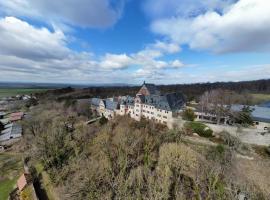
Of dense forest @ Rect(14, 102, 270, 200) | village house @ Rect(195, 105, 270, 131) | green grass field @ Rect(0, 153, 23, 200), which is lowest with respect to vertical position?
green grass field @ Rect(0, 153, 23, 200)

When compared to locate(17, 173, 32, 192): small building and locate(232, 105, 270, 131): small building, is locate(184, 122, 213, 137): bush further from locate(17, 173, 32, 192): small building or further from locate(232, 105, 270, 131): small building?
locate(17, 173, 32, 192): small building

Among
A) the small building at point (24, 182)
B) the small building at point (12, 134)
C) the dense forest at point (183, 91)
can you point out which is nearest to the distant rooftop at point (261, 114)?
the small building at point (24, 182)

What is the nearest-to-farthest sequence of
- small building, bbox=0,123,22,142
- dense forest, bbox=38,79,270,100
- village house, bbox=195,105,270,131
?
village house, bbox=195,105,270,131 < small building, bbox=0,123,22,142 < dense forest, bbox=38,79,270,100

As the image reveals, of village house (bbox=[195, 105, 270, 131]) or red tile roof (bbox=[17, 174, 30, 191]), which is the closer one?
red tile roof (bbox=[17, 174, 30, 191])

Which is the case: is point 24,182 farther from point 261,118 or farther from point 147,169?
point 261,118

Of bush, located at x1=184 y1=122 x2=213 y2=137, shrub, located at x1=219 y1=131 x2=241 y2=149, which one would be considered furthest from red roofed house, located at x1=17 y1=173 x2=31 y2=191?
shrub, located at x1=219 y1=131 x2=241 y2=149

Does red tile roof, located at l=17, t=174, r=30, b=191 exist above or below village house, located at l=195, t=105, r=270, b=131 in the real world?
below

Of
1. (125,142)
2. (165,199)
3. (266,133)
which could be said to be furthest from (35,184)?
(266,133)
